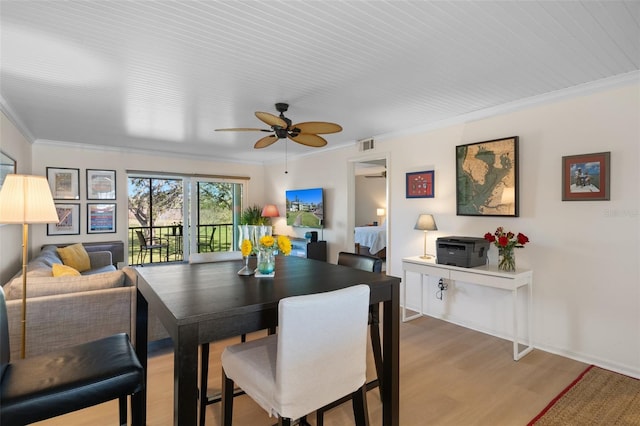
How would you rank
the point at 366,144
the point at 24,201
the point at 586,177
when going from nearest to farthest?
the point at 24,201, the point at 586,177, the point at 366,144

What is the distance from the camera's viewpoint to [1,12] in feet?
5.82

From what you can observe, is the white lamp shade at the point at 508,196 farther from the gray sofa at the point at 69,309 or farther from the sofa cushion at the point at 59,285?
the sofa cushion at the point at 59,285

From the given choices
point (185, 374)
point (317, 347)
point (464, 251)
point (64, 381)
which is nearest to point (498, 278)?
point (464, 251)

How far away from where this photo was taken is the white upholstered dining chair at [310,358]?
129 centimetres

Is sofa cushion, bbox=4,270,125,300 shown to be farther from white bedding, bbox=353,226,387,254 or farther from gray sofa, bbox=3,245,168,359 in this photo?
white bedding, bbox=353,226,387,254

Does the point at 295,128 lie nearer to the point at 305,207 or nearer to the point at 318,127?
the point at 318,127

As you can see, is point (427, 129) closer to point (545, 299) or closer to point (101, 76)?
point (545, 299)

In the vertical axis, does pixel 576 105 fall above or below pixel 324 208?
above

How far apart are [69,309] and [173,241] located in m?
4.74

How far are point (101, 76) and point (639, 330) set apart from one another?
469 cm

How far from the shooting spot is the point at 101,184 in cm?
568

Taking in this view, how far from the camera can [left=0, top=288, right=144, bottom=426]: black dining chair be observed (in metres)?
1.23

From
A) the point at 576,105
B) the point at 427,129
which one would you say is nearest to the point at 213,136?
the point at 427,129

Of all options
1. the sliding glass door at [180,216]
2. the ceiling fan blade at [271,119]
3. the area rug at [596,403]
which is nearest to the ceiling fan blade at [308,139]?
the ceiling fan blade at [271,119]
